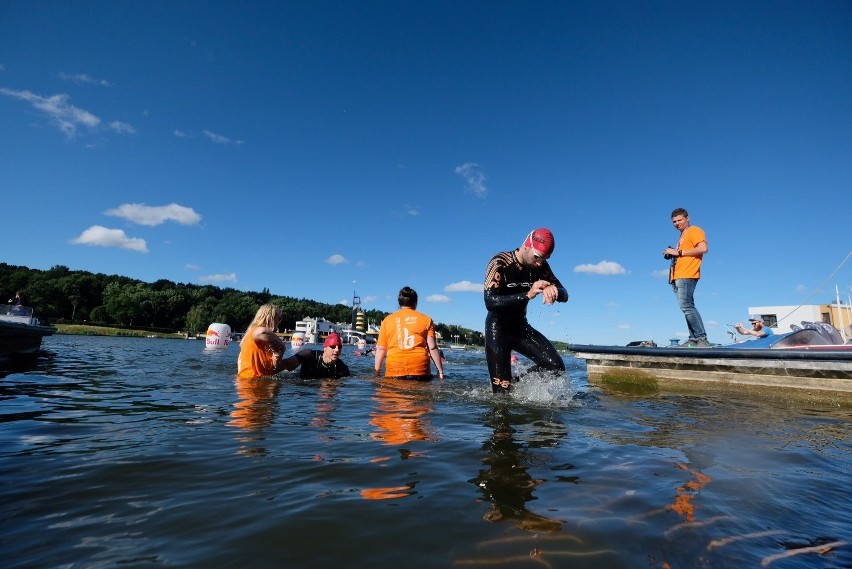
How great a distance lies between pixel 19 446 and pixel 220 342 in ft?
89.9

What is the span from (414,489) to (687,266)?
7.91m

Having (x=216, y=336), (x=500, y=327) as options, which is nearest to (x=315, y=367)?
(x=500, y=327)

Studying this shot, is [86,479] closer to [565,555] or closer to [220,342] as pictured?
[565,555]

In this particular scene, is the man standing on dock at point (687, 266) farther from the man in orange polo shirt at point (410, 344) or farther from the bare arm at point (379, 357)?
the bare arm at point (379, 357)

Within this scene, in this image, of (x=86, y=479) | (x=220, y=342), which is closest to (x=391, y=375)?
(x=86, y=479)

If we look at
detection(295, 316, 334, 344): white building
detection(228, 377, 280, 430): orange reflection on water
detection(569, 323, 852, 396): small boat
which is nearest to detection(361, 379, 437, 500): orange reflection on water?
detection(228, 377, 280, 430): orange reflection on water

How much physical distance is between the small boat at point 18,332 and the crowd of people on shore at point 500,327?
8.02 meters

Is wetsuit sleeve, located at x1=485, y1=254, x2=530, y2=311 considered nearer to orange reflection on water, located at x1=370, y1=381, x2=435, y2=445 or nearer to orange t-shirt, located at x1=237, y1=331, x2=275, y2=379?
orange reflection on water, located at x1=370, y1=381, x2=435, y2=445

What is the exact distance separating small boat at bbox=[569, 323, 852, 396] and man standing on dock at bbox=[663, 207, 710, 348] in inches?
26.5

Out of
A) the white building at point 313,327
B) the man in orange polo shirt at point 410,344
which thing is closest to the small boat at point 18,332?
the man in orange polo shirt at point 410,344

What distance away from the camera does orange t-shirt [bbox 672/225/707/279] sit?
781 centimetres

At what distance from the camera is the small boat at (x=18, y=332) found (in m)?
10.6

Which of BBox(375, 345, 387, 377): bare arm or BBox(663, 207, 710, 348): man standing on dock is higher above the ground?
BBox(663, 207, 710, 348): man standing on dock

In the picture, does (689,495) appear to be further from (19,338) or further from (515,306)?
(19,338)
